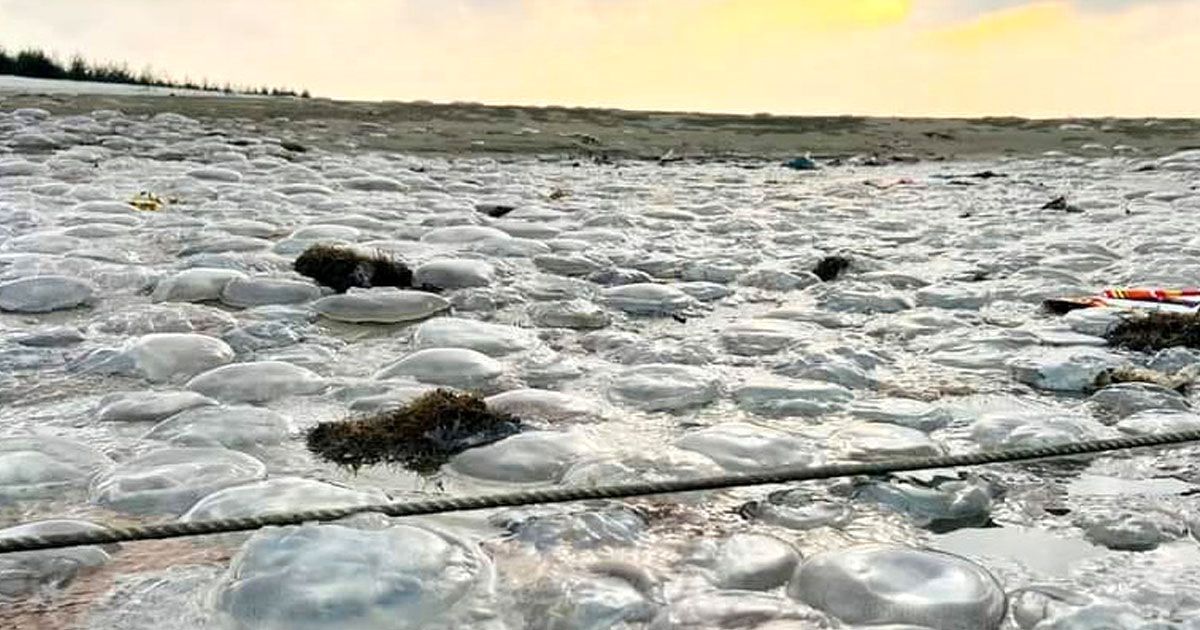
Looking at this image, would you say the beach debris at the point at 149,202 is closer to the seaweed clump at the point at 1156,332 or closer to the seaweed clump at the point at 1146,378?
the seaweed clump at the point at 1156,332

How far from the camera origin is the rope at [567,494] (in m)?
1.50

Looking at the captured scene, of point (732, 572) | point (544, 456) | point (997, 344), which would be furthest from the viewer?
point (997, 344)

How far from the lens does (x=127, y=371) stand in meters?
2.56

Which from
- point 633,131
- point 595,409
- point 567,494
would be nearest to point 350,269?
point 595,409

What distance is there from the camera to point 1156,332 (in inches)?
117

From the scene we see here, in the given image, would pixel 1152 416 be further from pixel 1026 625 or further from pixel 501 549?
pixel 501 549

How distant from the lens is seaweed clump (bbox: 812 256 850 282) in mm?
4102

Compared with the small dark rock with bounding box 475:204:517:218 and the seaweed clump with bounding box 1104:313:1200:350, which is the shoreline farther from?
the seaweed clump with bounding box 1104:313:1200:350

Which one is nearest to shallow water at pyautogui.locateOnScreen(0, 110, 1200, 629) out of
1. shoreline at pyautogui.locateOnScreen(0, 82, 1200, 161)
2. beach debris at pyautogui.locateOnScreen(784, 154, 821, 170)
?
beach debris at pyautogui.locateOnScreen(784, 154, 821, 170)

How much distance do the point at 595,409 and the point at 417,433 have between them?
1.33 feet

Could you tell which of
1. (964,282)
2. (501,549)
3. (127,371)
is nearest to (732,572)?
(501,549)

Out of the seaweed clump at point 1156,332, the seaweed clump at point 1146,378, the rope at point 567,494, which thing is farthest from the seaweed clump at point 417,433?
the seaweed clump at point 1156,332

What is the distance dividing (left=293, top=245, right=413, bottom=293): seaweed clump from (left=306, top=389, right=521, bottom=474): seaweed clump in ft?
4.77

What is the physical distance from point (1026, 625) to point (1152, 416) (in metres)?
1.07
